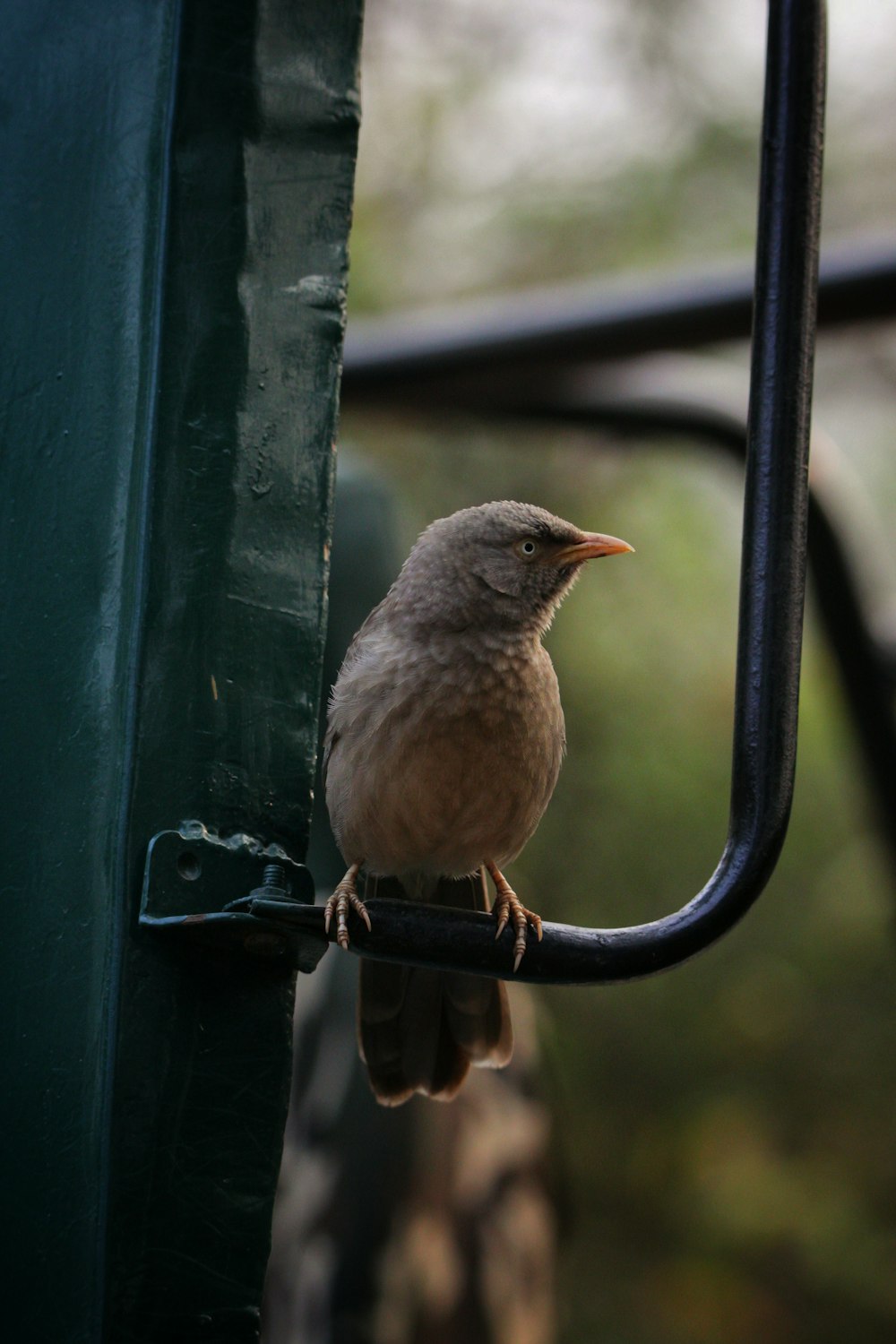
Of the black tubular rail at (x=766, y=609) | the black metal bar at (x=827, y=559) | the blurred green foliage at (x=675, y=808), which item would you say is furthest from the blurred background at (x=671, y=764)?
the black tubular rail at (x=766, y=609)

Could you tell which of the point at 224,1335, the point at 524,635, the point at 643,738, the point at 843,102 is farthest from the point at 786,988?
the point at 224,1335

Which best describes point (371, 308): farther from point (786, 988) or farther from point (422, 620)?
point (422, 620)

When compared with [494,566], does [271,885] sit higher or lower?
lower

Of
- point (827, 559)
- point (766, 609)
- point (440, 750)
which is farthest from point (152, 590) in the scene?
point (827, 559)

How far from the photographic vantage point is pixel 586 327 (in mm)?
3727

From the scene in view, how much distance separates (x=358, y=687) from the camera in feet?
10.0

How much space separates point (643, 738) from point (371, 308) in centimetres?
271

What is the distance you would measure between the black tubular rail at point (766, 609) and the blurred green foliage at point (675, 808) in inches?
226

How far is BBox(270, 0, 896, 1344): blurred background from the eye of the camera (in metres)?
8.12

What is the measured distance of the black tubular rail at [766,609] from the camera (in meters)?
1.95

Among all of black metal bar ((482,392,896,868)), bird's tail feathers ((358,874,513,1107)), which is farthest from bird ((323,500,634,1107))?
black metal bar ((482,392,896,868))

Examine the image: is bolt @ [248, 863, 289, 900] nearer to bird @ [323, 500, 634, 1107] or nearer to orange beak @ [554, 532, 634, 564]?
bird @ [323, 500, 634, 1107]

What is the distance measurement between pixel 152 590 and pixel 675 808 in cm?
637

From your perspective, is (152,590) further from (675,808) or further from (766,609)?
(675,808)
